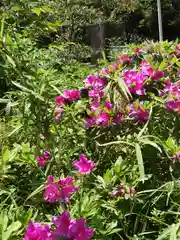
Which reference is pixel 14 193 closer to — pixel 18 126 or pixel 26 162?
pixel 26 162

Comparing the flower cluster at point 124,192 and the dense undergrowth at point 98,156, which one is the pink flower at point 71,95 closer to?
the dense undergrowth at point 98,156

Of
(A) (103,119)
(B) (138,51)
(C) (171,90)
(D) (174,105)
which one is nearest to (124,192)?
(A) (103,119)

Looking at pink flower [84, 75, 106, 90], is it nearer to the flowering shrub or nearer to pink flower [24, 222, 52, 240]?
the flowering shrub

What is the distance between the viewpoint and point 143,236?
54.7 inches

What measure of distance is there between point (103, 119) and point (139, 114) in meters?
0.12

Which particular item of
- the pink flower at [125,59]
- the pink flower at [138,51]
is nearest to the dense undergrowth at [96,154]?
the pink flower at [125,59]

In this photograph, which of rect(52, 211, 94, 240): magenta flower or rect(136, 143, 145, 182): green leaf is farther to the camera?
rect(136, 143, 145, 182): green leaf

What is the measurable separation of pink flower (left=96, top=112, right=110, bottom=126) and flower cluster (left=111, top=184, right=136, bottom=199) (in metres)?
0.26

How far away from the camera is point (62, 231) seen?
44.1 inches

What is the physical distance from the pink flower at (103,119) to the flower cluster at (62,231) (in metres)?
0.50

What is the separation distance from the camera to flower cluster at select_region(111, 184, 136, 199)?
4.55 feet

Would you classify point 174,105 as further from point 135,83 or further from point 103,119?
point 103,119

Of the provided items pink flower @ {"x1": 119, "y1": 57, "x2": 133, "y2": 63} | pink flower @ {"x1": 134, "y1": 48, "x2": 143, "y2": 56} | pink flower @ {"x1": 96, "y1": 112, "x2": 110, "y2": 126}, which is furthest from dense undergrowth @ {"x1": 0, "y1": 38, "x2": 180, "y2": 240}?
pink flower @ {"x1": 134, "y1": 48, "x2": 143, "y2": 56}

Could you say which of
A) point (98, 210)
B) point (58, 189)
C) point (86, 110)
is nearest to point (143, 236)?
point (98, 210)
